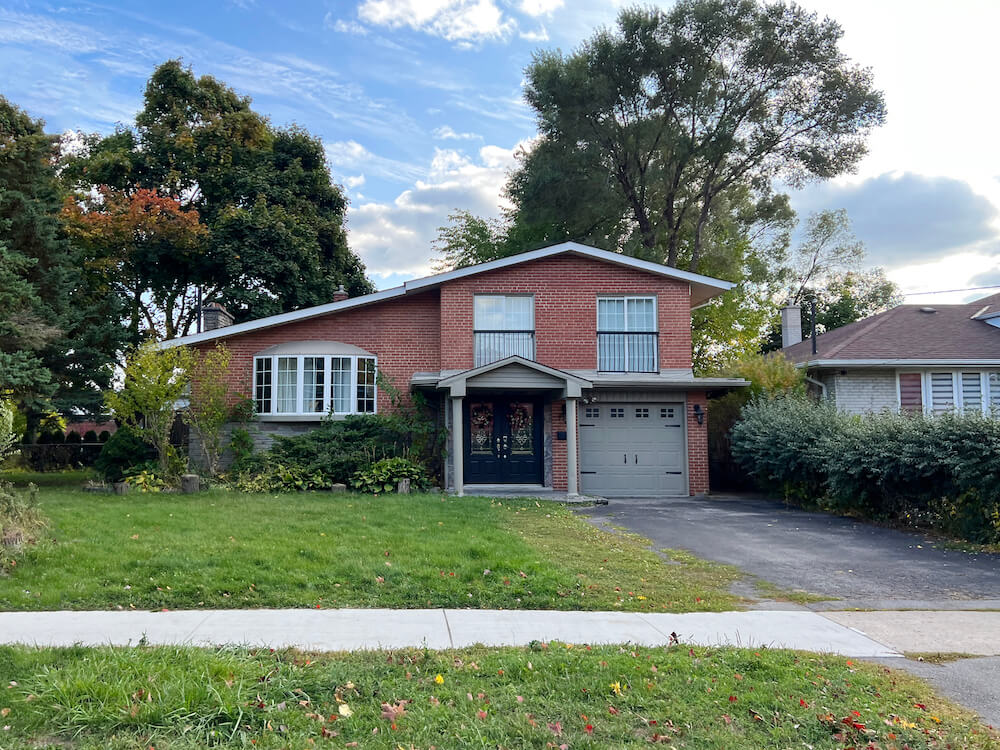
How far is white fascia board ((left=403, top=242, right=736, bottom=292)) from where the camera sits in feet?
56.1

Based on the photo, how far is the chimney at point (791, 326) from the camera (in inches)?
1051

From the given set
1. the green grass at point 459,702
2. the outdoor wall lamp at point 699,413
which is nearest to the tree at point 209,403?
the outdoor wall lamp at point 699,413

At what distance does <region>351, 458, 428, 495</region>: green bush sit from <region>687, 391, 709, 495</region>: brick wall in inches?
257

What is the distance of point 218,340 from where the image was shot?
57.0 ft

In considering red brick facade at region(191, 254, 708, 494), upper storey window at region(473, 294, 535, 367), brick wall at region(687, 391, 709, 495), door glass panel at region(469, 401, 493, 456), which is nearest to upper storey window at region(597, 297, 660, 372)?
red brick facade at region(191, 254, 708, 494)

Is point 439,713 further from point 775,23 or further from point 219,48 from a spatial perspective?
point 775,23

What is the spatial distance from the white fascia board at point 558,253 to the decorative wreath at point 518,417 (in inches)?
134

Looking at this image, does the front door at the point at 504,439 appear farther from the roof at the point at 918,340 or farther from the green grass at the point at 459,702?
the green grass at the point at 459,702

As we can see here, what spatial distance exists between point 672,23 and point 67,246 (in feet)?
71.1

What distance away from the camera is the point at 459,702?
4.20 m

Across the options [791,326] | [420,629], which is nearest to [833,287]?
[791,326]

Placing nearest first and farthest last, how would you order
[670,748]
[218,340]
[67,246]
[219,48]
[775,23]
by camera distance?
[670,748] → [219,48] → [218,340] → [67,246] → [775,23]

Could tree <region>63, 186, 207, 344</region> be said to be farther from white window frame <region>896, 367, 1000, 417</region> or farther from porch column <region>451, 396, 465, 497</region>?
white window frame <region>896, 367, 1000, 417</region>

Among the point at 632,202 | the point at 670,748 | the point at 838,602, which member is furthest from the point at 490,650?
the point at 632,202
